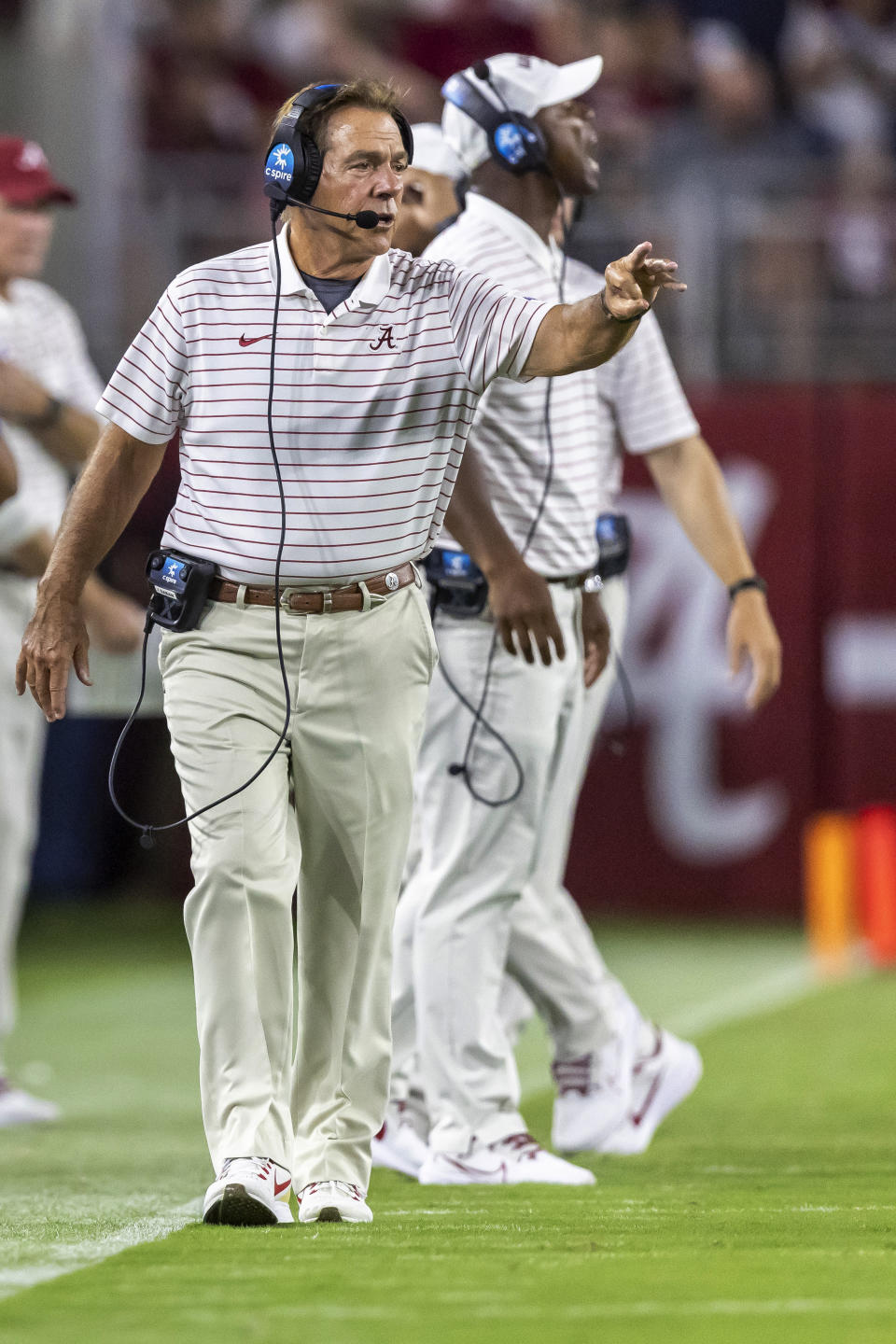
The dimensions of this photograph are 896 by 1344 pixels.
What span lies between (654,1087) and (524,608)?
4.81 feet

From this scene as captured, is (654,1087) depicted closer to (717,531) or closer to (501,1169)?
(501,1169)

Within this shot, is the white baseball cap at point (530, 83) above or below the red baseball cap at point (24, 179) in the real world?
above

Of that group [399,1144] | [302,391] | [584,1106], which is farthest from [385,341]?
[584,1106]

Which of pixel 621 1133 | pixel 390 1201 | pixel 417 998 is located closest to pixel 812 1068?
pixel 621 1133

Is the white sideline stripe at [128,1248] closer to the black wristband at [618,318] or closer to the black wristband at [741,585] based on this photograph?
the black wristband at [618,318]

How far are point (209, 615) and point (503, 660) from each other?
0.97m

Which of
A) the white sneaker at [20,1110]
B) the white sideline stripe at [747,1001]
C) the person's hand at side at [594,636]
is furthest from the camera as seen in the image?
the white sideline stripe at [747,1001]

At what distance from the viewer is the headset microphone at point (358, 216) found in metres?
3.72

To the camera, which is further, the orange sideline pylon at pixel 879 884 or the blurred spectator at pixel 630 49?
the blurred spectator at pixel 630 49

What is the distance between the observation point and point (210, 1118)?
12.3 feet

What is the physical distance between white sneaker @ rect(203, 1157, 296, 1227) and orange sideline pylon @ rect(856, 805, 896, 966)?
19.3ft

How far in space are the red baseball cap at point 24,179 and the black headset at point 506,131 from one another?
1710mm

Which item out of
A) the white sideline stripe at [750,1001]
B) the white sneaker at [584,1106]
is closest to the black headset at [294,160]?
the white sneaker at [584,1106]

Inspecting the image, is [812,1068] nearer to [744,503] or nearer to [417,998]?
[417,998]
